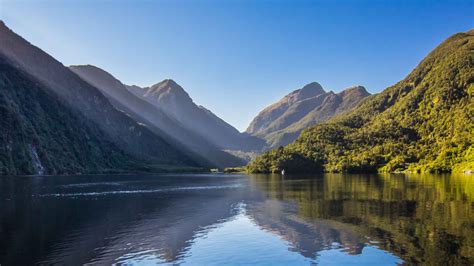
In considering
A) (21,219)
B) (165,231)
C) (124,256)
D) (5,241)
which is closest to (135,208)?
(21,219)

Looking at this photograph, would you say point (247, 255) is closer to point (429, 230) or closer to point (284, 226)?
point (284, 226)

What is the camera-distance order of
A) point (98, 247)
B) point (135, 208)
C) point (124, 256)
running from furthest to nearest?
point (135, 208) → point (98, 247) → point (124, 256)

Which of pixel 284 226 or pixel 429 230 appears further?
pixel 284 226

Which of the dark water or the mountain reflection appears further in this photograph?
the mountain reflection

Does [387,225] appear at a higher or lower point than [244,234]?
higher

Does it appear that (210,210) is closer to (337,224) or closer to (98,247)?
(337,224)

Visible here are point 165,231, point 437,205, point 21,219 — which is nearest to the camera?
point 165,231

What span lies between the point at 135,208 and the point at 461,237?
6103 centimetres

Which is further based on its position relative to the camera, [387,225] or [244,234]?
[387,225]

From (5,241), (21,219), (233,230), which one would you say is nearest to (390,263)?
(233,230)

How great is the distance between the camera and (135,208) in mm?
85250

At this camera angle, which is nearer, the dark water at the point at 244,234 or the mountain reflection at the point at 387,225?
the dark water at the point at 244,234

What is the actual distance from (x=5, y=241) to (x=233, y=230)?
29.7 m

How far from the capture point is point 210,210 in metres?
82.1
